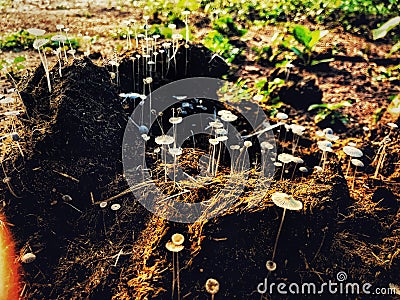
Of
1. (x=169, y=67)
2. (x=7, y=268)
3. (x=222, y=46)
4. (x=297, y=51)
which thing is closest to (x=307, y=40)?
(x=297, y=51)

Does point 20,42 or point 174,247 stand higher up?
point 20,42

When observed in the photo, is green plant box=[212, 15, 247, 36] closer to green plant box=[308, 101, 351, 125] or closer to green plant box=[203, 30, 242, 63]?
green plant box=[203, 30, 242, 63]

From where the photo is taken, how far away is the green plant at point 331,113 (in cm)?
449

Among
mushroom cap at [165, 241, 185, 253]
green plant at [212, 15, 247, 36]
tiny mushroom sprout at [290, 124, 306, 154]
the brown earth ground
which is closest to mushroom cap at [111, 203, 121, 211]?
the brown earth ground

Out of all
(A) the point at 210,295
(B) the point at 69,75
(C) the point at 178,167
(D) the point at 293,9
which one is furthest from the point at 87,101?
(D) the point at 293,9

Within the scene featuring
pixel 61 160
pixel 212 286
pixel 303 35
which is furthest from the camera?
pixel 303 35

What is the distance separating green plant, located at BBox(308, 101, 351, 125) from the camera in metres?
4.49

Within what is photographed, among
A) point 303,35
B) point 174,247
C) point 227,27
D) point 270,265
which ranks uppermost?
point 303,35

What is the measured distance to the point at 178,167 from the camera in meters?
3.14

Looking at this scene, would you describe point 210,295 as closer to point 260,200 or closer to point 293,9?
point 260,200

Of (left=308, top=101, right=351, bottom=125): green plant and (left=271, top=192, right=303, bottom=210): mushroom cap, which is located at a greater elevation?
(left=271, top=192, right=303, bottom=210): mushroom cap

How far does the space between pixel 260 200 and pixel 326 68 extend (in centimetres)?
388

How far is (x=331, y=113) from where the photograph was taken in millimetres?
4582

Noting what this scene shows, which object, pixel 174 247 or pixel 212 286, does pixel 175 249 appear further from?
pixel 212 286
